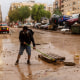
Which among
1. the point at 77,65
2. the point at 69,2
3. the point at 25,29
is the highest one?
the point at 69,2

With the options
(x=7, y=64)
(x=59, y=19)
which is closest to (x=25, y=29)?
(x=7, y=64)

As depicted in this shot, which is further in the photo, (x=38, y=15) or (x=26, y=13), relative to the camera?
(x=26, y=13)

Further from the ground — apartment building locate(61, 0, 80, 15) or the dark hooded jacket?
apartment building locate(61, 0, 80, 15)

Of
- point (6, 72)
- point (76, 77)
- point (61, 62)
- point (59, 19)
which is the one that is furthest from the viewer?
point (59, 19)

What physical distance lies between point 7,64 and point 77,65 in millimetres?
2829

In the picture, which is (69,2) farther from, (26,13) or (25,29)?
(25,29)

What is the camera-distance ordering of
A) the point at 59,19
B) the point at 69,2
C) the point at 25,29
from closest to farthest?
the point at 25,29, the point at 59,19, the point at 69,2

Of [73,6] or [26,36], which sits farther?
[73,6]

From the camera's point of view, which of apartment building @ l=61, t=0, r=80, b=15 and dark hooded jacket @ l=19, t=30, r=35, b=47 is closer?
dark hooded jacket @ l=19, t=30, r=35, b=47

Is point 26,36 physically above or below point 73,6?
below

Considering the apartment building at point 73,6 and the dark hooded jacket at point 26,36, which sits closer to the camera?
the dark hooded jacket at point 26,36

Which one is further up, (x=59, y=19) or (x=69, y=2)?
(x=69, y=2)

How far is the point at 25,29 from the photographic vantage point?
8172mm

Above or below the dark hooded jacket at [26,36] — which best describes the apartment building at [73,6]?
above
